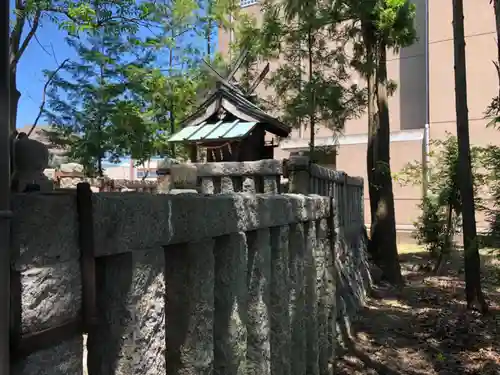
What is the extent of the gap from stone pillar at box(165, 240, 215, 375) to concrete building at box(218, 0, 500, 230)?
12277mm

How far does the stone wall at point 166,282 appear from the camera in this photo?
1.25 m

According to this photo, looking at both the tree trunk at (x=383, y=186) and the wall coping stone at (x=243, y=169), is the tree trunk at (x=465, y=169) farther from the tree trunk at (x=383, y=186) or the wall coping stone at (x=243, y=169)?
the wall coping stone at (x=243, y=169)

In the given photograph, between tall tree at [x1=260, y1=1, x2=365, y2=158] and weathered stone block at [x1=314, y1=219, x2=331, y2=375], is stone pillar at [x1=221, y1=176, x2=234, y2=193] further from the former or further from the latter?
tall tree at [x1=260, y1=1, x2=365, y2=158]

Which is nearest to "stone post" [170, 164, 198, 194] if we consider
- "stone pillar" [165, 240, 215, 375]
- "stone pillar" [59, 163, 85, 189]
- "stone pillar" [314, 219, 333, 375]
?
"stone pillar" [314, 219, 333, 375]

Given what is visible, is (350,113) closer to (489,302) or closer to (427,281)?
(427,281)

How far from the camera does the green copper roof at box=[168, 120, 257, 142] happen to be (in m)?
7.78

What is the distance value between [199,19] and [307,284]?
13.2 m

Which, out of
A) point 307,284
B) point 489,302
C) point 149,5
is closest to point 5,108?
point 307,284

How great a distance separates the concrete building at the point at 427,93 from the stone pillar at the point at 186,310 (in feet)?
40.3

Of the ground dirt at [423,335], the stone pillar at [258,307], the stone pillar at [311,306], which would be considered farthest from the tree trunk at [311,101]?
the stone pillar at [258,307]

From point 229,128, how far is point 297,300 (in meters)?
4.91

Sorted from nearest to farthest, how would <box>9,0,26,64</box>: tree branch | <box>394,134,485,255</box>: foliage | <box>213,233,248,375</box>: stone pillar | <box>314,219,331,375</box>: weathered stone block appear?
<box>213,233,248,375</box>: stone pillar
<box>314,219,331,375</box>: weathered stone block
<box>9,0,26,64</box>: tree branch
<box>394,134,485,255</box>: foliage

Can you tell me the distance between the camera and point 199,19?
15297 millimetres

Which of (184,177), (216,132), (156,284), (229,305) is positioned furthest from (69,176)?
(156,284)
